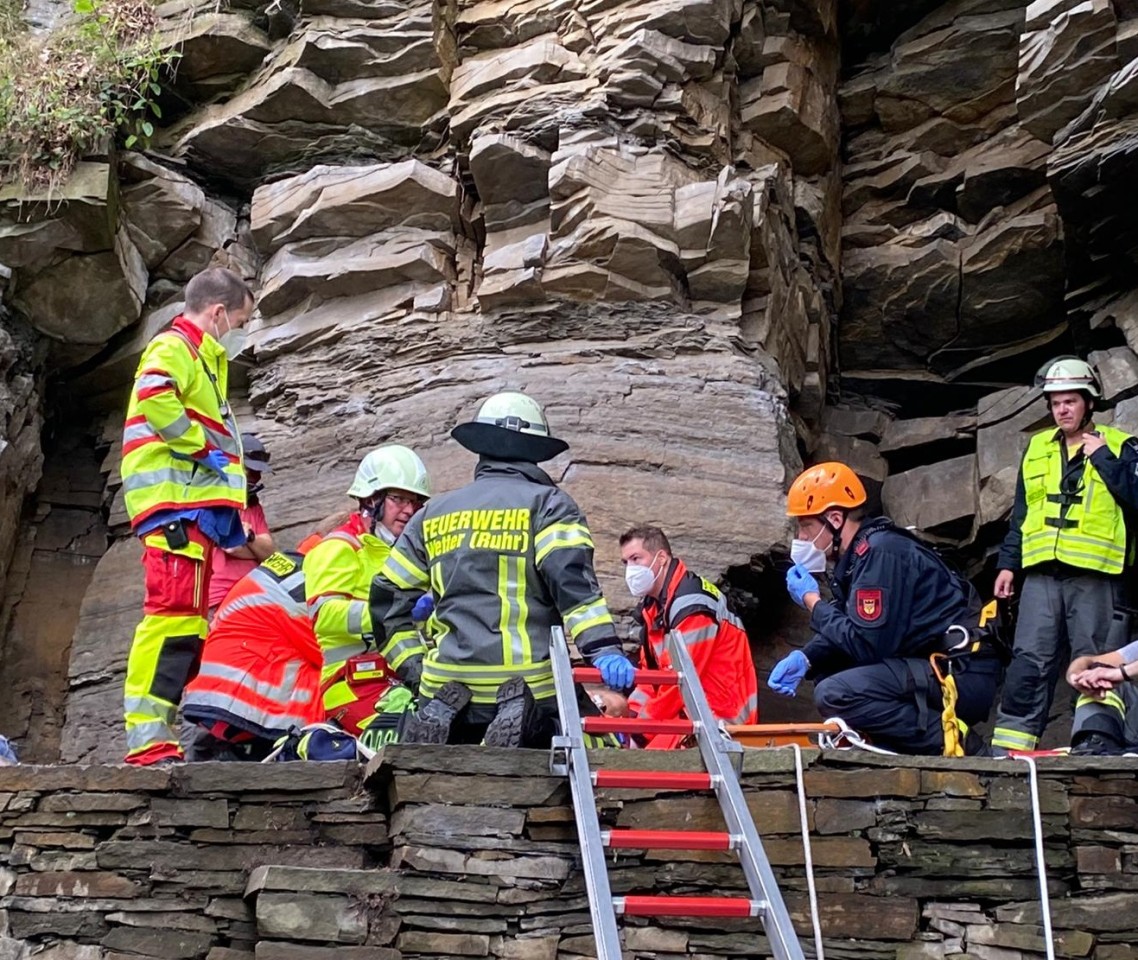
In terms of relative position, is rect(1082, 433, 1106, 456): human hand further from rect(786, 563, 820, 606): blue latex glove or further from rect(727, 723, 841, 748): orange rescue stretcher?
rect(727, 723, 841, 748): orange rescue stretcher

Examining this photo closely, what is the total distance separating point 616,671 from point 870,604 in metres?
1.57

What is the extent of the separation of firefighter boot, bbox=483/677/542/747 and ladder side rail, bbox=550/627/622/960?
13 cm

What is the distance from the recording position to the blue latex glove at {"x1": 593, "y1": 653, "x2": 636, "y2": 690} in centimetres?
538

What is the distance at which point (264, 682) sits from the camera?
680 cm

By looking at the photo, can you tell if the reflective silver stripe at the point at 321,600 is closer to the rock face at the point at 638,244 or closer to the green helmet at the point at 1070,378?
the rock face at the point at 638,244

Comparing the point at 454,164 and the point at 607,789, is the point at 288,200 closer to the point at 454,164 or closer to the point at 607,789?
the point at 454,164

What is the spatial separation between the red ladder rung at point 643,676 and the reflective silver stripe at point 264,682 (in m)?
1.63

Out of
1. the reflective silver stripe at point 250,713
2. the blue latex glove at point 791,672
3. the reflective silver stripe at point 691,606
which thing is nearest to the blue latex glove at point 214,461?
the reflective silver stripe at point 250,713

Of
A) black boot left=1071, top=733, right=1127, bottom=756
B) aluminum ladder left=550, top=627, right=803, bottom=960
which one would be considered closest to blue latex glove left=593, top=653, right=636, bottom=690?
aluminum ladder left=550, top=627, right=803, bottom=960

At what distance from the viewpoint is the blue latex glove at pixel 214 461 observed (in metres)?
6.86

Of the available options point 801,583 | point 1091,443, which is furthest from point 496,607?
point 1091,443

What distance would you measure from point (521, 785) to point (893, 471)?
7.17m

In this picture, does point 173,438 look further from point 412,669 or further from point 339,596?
point 412,669

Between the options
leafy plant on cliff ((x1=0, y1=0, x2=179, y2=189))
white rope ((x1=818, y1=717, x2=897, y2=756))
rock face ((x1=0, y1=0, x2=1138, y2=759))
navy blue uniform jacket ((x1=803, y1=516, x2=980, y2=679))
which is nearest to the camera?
white rope ((x1=818, y1=717, x2=897, y2=756))
